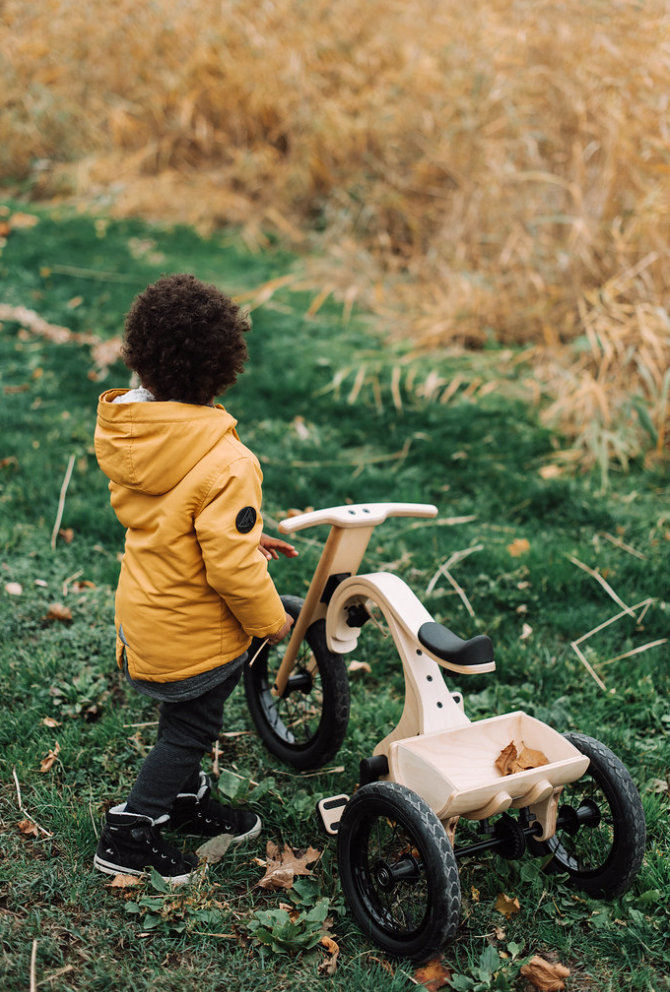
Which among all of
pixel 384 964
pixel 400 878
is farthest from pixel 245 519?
pixel 384 964

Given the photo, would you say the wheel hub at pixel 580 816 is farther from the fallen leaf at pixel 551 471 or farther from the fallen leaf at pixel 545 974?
the fallen leaf at pixel 551 471

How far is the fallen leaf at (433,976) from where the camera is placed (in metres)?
2.14

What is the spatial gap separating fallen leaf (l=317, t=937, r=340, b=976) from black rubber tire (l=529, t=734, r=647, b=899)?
2.00 ft

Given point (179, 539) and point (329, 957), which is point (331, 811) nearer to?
point (329, 957)

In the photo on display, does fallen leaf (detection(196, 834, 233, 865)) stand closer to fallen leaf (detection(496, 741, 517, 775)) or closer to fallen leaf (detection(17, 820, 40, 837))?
fallen leaf (detection(17, 820, 40, 837))

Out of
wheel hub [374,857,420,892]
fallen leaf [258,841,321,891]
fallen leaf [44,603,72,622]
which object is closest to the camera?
wheel hub [374,857,420,892]

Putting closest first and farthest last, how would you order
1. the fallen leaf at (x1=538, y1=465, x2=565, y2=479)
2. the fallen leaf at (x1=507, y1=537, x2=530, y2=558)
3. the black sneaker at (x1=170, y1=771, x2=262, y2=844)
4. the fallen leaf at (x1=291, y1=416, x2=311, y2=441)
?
the black sneaker at (x1=170, y1=771, x2=262, y2=844) < the fallen leaf at (x1=507, y1=537, x2=530, y2=558) < the fallen leaf at (x1=538, y1=465, x2=565, y2=479) < the fallen leaf at (x1=291, y1=416, x2=311, y2=441)

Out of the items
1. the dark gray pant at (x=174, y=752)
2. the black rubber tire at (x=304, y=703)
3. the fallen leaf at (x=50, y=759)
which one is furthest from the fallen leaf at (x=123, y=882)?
the black rubber tire at (x=304, y=703)

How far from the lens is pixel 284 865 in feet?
8.25

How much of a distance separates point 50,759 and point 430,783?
1362mm

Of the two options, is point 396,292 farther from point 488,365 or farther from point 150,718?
point 150,718

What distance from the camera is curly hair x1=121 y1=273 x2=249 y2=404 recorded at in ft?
7.04

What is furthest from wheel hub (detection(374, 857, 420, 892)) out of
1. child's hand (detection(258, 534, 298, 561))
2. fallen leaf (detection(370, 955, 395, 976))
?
child's hand (detection(258, 534, 298, 561))

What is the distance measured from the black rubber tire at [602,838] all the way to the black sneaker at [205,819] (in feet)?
2.83
